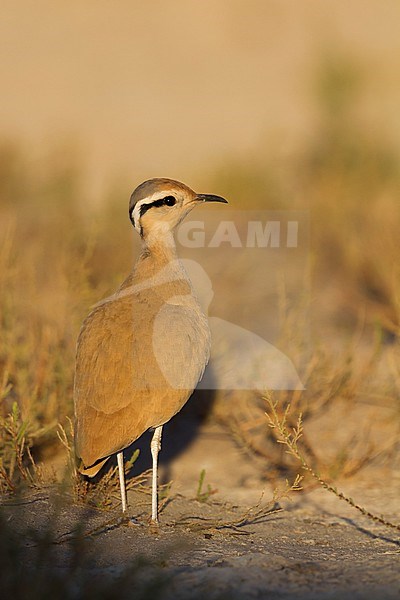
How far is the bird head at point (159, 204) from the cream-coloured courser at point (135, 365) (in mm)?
278

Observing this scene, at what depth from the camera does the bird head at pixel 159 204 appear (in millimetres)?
3920

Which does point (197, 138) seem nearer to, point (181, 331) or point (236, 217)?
point (236, 217)

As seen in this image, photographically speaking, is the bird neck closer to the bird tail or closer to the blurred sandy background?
the bird tail

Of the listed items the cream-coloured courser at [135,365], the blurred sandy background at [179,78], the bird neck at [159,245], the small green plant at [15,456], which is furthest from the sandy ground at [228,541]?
the blurred sandy background at [179,78]

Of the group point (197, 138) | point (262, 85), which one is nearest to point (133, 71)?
point (262, 85)

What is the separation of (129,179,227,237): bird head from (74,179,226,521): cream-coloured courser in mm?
278

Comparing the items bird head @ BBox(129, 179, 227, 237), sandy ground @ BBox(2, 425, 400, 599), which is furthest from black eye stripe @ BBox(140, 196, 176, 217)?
sandy ground @ BBox(2, 425, 400, 599)

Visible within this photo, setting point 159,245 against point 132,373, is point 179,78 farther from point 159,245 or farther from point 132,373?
point 132,373

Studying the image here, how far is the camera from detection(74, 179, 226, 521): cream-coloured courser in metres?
3.52

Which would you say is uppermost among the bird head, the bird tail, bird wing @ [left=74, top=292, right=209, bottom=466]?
the bird head

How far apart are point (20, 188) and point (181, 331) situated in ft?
Answer: 17.6

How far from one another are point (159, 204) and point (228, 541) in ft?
4.72

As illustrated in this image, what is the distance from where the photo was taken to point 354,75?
9953 mm

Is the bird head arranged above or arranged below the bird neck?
above
